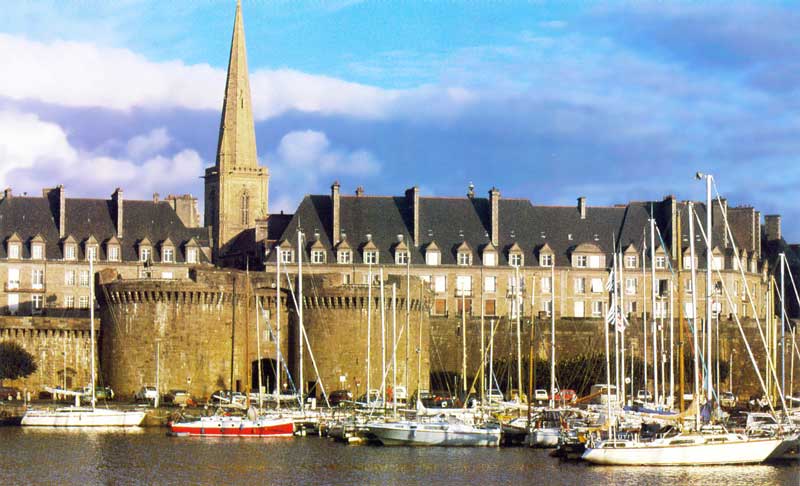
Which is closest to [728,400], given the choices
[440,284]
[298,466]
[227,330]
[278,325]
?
[440,284]

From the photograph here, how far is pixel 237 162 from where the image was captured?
404 feet

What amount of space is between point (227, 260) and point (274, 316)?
90.5 ft

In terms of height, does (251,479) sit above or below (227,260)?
below

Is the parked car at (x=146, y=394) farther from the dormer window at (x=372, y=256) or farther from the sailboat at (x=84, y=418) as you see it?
Answer: the dormer window at (x=372, y=256)

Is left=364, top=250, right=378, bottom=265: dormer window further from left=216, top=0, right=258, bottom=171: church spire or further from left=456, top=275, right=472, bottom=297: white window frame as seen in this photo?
left=216, top=0, right=258, bottom=171: church spire

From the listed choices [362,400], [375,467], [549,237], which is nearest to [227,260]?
[549,237]

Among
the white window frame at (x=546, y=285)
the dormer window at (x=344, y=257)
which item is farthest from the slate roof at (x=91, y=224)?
the white window frame at (x=546, y=285)

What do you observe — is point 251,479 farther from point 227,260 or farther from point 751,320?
point 227,260

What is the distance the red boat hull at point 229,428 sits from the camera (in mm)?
69812

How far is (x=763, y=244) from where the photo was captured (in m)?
117

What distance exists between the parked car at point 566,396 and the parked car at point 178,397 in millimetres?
17506

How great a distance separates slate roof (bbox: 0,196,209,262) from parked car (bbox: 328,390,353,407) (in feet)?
70.5

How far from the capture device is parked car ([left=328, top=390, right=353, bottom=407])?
80787 millimetres

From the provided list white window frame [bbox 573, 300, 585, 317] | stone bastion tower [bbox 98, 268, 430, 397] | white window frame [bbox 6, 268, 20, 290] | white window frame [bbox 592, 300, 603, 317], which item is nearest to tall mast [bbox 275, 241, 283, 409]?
stone bastion tower [bbox 98, 268, 430, 397]
